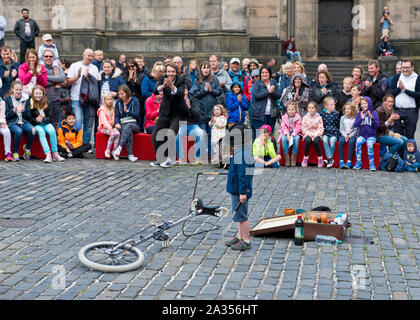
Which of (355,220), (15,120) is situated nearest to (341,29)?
(15,120)

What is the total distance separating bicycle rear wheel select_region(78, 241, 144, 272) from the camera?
661 centimetres

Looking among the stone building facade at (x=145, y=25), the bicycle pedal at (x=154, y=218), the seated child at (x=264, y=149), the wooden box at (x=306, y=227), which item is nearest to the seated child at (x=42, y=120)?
the seated child at (x=264, y=149)

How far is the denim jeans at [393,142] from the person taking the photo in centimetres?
1315

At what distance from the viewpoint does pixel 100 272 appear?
6625mm

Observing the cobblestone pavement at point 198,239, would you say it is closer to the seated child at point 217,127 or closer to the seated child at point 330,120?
the seated child at point 217,127

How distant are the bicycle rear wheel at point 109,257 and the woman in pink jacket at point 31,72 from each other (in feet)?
24.8

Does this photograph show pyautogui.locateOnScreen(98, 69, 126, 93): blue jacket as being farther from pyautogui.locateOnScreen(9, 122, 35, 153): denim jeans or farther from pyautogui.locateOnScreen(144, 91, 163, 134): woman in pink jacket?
pyautogui.locateOnScreen(9, 122, 35, 153): denim jeans

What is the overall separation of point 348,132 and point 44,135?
5.90 metres

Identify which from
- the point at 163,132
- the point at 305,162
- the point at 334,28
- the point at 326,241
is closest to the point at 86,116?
→ the point at 163,132

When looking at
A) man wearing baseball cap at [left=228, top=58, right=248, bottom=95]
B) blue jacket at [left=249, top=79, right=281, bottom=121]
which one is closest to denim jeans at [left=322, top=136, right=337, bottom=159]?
blue jacket at [left=249, top=79, right=281, bottom=121]

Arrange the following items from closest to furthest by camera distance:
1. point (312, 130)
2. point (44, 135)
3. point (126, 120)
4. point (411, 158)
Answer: point (411, 158), point (312, 130), point (44, 135), point (126, 120)

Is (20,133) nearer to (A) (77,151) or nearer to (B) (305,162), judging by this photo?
(A) (77,151)

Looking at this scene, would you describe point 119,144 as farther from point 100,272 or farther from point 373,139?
point 100,272

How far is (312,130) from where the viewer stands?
44.0ft
